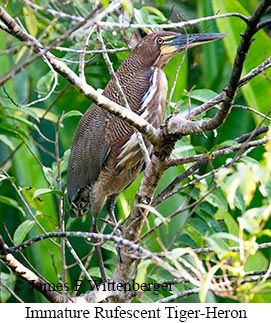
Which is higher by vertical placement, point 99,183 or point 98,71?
point 98,71

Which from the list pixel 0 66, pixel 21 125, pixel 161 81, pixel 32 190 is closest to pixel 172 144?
pixel 32 190

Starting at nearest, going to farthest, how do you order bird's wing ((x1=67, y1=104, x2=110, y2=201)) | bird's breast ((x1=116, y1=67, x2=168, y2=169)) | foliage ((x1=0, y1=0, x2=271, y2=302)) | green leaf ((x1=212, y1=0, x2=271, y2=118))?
foliage ((x1=0, y1=0, x2=271, y2=302))
bird's breast ((x1=116, y1=67, x2=168, y2=169))
bird's wing ((x1=67, y1=104, x2=110, y2=201))
green leaf ((x1=212, y1=0, x2=271, y2=118))

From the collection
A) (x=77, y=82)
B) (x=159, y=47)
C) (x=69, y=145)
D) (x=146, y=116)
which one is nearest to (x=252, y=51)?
(x=159, y=47)

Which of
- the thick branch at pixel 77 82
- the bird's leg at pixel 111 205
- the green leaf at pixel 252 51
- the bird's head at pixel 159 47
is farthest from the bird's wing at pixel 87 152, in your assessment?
the thick branch at pixel 77 82

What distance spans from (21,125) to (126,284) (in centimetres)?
113

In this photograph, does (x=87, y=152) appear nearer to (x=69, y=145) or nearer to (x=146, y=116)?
(x=146, y=116)

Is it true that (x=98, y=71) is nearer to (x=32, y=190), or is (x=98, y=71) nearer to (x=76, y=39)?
(x=76, y=39)

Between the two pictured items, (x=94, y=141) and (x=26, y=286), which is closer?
(x=94, y=141)

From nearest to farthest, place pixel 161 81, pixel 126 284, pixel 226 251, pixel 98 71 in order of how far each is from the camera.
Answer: pixel 226 251 < pixel 126 284 < pixel 161 81 < pixel 98 71

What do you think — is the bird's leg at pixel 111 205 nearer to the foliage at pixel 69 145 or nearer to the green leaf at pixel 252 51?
the foliage at pixel 69 145

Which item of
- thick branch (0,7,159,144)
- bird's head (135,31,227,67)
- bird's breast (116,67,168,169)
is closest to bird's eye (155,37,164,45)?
bird's head (135,31,227,67)

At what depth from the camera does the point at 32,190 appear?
7.93 ft

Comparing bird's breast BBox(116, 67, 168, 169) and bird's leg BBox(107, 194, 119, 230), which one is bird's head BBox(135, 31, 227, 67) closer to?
bird's breast BBox(116, 67, 168, 169)

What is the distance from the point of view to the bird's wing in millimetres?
2910
